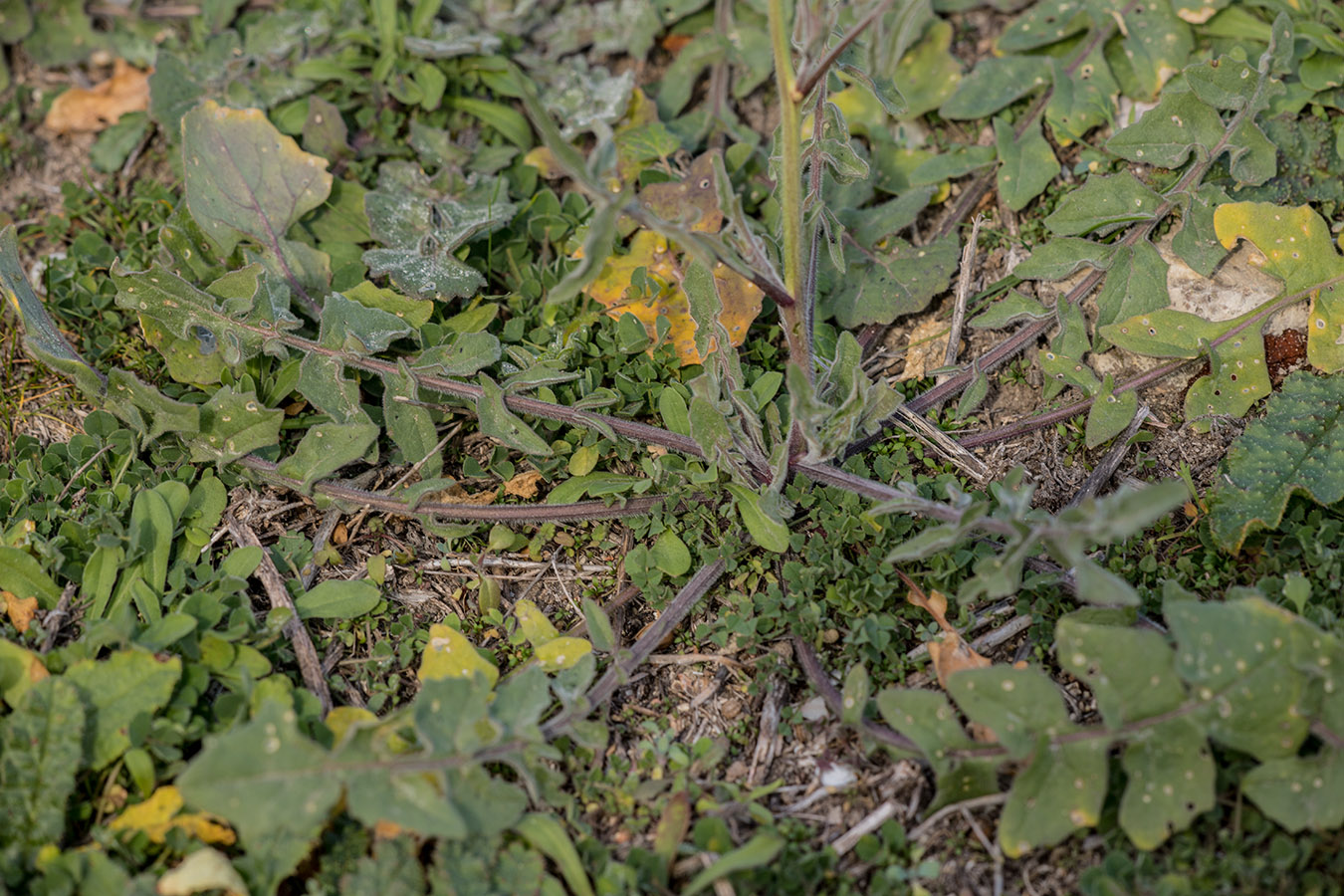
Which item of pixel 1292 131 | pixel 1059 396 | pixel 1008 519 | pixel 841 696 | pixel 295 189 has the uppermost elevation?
pixel 295 189

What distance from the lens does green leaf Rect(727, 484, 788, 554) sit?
2668mm

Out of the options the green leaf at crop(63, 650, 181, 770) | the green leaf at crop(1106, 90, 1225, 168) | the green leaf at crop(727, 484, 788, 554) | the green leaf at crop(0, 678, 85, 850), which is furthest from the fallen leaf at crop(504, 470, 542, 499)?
the green leaf at crop(1106, 90, 1225, 168)

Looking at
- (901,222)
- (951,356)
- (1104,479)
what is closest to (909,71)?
(901,222)

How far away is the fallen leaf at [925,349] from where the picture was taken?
10.3 feet

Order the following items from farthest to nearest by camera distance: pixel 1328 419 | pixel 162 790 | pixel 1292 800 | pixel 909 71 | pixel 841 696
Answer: pixel 909 71 → pixel 1328 419 → pixel 841 696 → pixel 162 790 → pixel 1292 800

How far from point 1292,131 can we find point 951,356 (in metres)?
1.31

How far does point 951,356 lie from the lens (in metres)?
3.15

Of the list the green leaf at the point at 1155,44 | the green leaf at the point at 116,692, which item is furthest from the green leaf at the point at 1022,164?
the green leaf at the point at 116,692

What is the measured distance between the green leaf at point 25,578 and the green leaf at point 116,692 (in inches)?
14.8

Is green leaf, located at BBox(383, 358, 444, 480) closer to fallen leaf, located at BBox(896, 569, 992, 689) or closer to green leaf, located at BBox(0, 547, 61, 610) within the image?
green leaf, located at BBox(0, 547, 61, 610)

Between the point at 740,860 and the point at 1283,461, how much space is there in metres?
1.78

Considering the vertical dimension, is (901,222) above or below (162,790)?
above

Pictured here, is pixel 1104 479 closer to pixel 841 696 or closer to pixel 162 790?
pixel 841 696

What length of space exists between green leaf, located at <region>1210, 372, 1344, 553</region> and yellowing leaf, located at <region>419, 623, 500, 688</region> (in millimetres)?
1932
